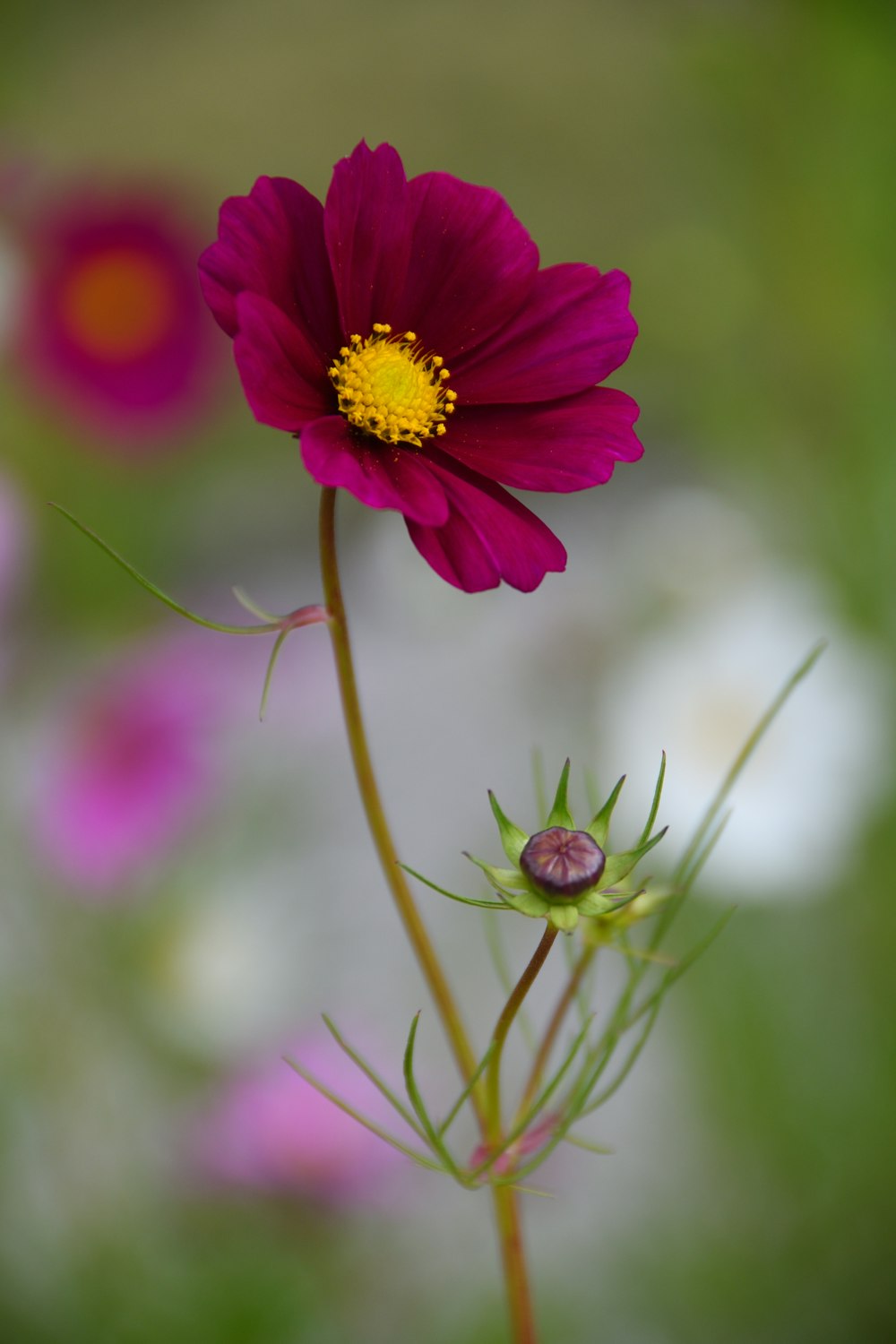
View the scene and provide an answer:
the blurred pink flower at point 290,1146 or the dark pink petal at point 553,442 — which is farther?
the blurred pink flower at point 290,1146

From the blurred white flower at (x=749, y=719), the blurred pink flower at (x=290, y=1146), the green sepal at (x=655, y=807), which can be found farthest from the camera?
the blurred white flower at (x=749, y=719)

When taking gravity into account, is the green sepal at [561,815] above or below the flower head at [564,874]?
above

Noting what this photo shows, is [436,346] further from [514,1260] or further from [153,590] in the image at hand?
[514,1260]

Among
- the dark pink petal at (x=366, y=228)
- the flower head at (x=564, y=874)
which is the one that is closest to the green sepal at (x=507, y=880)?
the flower head at (x=564, y=874)

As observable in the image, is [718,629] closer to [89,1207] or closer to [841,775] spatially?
[841,775]

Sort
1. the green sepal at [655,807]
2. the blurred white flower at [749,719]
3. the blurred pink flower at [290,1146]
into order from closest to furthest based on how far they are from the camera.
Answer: the green sepal at [655,807]
the blurred pink flower at [290,1146]
the blurred white flower at [749,719]

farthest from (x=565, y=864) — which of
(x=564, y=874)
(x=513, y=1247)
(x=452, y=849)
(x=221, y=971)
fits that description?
(x=452, y=849)

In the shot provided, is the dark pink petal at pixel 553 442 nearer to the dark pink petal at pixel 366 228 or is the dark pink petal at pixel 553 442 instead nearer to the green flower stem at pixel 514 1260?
the dark pink petal at pixel 366 228

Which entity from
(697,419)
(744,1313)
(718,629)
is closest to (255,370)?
(718,629)
